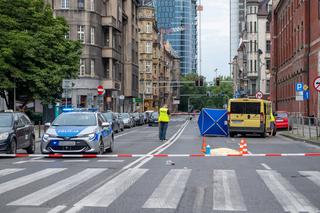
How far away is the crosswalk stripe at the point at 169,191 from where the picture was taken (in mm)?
9203

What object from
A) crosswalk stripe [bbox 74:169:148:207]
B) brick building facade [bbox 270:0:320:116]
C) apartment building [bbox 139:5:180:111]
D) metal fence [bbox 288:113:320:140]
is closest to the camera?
crosswalk stripe [bbox 74:169:148:207]

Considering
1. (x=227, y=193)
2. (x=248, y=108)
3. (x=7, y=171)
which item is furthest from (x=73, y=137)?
(x=248, y=108)

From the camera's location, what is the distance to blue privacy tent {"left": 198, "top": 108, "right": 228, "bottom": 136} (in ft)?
113

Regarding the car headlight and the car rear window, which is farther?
the car rear window

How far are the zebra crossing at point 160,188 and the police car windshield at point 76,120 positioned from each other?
14.6 feet

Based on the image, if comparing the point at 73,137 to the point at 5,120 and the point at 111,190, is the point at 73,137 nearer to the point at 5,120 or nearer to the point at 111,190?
the point at 5,120

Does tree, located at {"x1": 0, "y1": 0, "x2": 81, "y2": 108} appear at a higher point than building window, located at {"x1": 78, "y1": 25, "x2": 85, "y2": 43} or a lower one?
lower

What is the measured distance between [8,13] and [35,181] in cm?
2794

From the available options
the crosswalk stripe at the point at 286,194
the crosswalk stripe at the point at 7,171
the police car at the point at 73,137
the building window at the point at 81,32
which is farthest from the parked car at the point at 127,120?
the crosswalk stripe at the point at 286,194

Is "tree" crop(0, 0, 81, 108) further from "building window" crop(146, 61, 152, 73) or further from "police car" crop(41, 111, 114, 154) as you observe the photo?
"building window" crop(146, 61, 152, 73)

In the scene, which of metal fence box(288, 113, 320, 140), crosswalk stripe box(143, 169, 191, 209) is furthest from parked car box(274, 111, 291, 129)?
crosswalk stripe box(143, 169, 191, 209)

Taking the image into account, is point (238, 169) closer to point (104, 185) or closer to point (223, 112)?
point (104, 185)

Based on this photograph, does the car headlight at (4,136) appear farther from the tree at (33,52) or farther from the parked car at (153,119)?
the parked car at (153,119)

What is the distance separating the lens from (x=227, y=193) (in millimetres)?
10469
